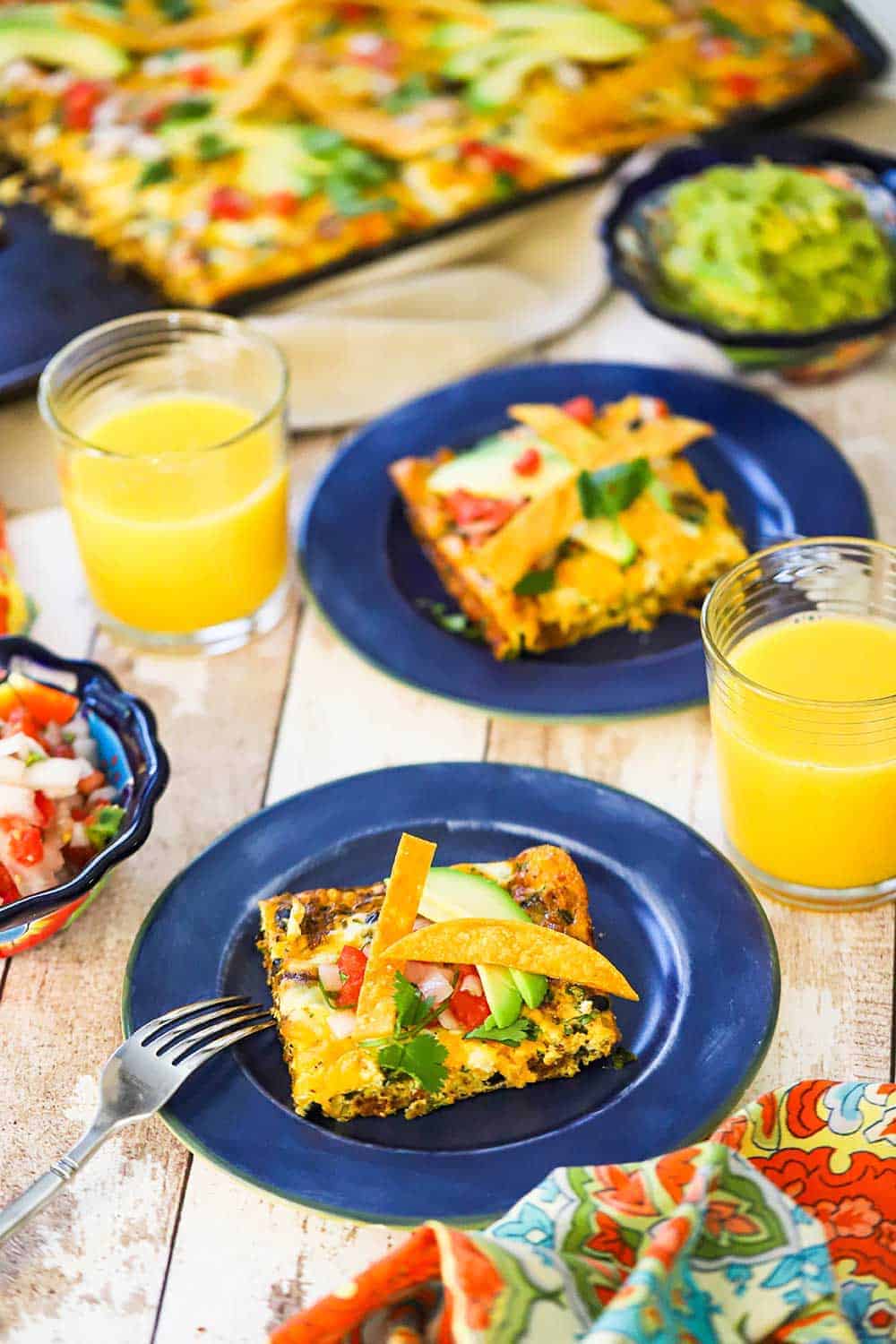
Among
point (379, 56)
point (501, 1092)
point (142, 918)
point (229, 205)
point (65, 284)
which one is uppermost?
point (379, 56)

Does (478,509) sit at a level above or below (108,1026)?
above

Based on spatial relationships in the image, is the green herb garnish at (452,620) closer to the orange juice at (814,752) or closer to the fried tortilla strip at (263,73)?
the orange juice at (814,752)

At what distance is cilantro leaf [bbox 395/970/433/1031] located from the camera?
2014 mm

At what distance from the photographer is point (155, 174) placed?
3795 millimetres

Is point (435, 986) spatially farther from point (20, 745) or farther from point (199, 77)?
Result: point (199, 77)

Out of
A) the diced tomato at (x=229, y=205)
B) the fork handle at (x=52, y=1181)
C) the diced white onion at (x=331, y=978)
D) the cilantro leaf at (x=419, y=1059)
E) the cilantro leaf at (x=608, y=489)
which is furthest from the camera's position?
the diced tomato at (x=229, y=205)

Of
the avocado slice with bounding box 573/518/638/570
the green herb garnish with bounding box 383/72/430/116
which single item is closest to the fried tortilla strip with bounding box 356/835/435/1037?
the avocado slice with bounding box 573/518/638/570

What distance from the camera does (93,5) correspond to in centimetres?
447

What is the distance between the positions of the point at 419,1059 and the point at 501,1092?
153 mm

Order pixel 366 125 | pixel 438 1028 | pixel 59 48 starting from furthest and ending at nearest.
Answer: pixel 59 48, pixel 366 125, pixel 438 1028

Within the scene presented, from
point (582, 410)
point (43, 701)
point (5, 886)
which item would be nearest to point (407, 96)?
point (582, 410)

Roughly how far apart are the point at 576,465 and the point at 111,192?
159 centimetres

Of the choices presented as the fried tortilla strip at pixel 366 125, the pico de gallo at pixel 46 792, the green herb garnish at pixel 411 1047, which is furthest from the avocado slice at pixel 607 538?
the fried tortilla strip at pixel 366 125

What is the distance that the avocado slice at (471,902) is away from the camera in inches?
81.5
